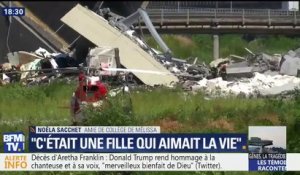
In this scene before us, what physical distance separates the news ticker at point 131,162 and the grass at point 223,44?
1747 inches

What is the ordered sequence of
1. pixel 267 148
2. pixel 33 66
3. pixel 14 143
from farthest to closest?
pixel 33 66, pixel 14 143, pixel 267 148

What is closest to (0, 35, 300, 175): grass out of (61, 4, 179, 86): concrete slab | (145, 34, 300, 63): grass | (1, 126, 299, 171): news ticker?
A: (1, 126, 299, 171): news ticker

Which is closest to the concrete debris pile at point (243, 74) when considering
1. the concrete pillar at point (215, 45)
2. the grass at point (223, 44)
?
the grass at point (223, 44)

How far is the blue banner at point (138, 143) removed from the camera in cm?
1205

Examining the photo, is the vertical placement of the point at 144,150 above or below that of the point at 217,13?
below

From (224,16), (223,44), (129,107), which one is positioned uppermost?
(224,16)

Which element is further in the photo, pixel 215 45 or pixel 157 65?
pixel 215 45

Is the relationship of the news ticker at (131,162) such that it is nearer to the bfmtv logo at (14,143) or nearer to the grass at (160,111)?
the bfmtv logo at (14,143)

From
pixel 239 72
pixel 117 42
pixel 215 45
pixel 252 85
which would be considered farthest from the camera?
pixel 215 45

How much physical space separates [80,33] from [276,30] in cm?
3581

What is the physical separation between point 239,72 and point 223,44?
41106 millimetres

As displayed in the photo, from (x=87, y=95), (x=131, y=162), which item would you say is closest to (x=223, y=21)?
(x=87, y=95)

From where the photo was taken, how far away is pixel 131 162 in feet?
40.1

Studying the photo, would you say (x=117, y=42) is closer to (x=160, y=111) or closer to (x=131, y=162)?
(x=160, y=111)
